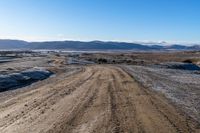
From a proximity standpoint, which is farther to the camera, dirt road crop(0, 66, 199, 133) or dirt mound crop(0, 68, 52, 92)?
dirt mound crop(0, 68, 52, 92)

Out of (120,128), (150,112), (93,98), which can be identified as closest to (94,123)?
(120,128)

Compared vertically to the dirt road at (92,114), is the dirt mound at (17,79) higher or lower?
lower

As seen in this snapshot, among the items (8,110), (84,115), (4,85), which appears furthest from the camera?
(4,85)

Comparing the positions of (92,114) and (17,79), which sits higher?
(92,114)

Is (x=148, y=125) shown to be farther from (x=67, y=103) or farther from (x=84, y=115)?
(x=67, y=103)

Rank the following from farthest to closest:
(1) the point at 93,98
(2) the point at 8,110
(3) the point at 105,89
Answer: (3) the point at 105,89, (1) the point at 93,98, (2) the point at 8,110

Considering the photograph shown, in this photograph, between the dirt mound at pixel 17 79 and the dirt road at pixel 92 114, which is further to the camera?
the dirt mound at pixel 17 79

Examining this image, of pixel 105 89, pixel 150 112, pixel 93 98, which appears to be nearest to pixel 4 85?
pixel 105 89

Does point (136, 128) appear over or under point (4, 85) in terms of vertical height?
over

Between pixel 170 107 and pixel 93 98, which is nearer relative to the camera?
pixel 170 107

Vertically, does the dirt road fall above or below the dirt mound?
above

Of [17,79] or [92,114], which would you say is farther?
[17,79]
